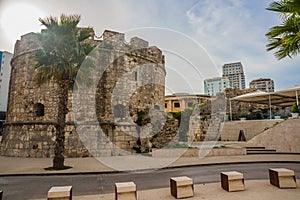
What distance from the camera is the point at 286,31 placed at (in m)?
5.11

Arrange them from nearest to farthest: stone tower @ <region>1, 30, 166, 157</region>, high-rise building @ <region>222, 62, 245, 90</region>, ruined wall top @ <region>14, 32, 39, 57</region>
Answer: stone tower @ <region>1, 30, 166, 157</region> → ruined wall top @ <region>14, 32, 39, 57</region> → high-rise building @ <region>222, 62, 245, 90</region>

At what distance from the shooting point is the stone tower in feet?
39.7

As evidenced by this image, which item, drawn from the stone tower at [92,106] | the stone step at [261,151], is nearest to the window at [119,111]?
the stone tower at [92,106]

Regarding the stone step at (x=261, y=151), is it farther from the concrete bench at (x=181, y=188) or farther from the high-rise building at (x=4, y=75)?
the high-rise building at (x=4, y=75)

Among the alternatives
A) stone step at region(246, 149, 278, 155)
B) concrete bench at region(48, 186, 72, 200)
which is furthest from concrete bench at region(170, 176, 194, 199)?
stone step at region(246, 149, 278, 155)

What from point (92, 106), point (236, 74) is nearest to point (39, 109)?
point (92, 106)

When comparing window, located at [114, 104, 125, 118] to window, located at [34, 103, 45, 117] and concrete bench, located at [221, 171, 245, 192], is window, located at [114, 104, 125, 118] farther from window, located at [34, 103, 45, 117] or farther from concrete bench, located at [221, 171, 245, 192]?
concrete bench, located at [221, 171, 245, 192]

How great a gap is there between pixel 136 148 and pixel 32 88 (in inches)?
313

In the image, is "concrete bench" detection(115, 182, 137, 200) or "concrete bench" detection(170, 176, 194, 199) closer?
"concrete bench" detection(115, 182, 137, 200)

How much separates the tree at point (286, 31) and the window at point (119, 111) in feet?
32.7

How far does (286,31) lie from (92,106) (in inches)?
426

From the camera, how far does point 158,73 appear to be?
17625mm

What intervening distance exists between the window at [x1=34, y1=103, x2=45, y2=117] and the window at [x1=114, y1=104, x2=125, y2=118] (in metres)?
4.72

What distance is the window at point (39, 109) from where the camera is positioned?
13.0 m
